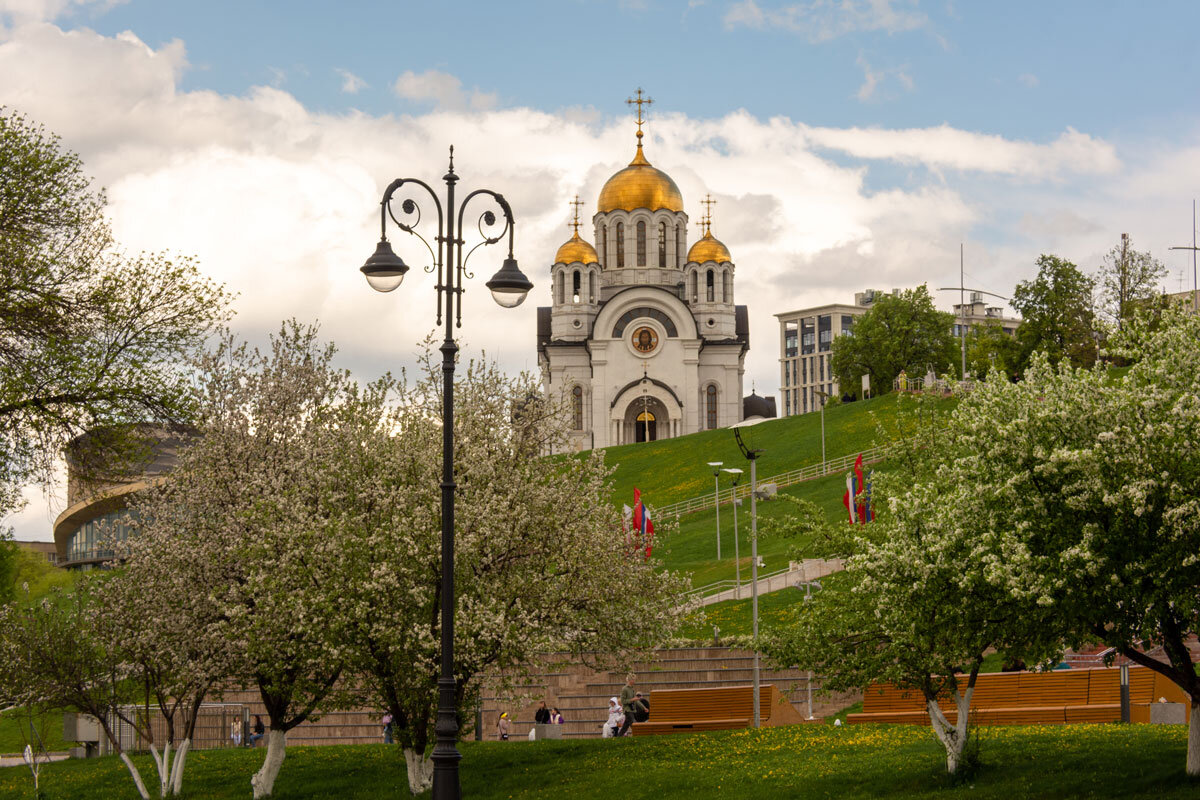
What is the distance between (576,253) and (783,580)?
232ft

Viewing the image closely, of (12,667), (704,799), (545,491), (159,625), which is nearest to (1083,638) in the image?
(704,799)

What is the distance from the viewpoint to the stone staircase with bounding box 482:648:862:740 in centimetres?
3272

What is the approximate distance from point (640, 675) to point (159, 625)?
542 inches

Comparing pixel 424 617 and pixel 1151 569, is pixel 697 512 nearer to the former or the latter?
pixel 424 617

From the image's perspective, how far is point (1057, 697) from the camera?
81.8ft

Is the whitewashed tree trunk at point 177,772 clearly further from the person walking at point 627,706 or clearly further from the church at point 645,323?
the church at point 645,323

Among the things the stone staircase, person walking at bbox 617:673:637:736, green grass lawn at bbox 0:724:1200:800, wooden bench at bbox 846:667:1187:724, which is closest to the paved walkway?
the stone staircase

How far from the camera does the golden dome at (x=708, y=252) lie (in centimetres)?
11244

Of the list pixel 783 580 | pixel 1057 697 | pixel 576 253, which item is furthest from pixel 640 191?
pixel 1057 697

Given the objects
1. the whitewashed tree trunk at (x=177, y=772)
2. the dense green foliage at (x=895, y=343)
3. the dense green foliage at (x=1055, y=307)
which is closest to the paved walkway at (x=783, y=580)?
the whitewashed tree trunk at (x=177, y=772)

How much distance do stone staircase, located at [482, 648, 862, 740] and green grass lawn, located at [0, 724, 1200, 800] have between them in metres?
5.74

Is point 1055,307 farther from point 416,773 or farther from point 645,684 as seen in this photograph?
point 416,773

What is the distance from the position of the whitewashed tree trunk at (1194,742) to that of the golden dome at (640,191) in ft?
325

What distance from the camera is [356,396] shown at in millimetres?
28047
